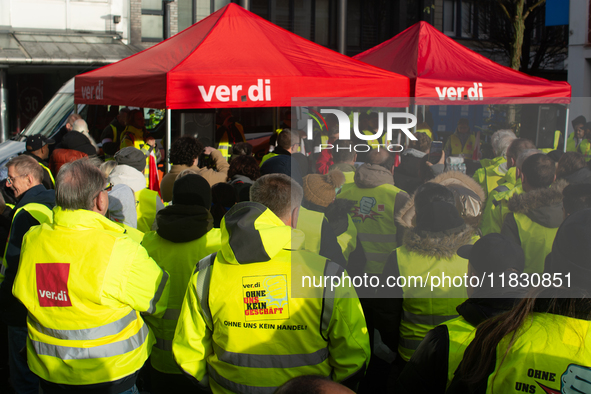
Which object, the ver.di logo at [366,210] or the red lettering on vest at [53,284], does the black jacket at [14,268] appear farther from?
the ver.di logo at [366,210]

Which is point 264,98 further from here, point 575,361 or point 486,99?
point 575,361

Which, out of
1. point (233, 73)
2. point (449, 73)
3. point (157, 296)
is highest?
point (449, 73)

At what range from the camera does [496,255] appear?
203 centimetres

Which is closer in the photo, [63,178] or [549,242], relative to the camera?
[63,178]

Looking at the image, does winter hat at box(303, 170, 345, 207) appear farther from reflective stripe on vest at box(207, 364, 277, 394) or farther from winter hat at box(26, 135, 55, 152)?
winter hat at box(26, 135, 55, 152)

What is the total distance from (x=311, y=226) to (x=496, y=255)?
4.16 feet

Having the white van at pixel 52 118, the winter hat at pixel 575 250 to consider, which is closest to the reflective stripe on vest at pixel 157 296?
the winter hat at pixel 575 250

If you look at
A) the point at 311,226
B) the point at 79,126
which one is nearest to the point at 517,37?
the point at 79,126

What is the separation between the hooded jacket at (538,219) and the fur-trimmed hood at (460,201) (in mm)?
271

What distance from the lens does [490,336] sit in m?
1.52

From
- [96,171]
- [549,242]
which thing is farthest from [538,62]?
[96,171]

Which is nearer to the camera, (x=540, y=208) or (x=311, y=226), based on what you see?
(x=311, y=226)

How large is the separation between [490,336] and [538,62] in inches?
875

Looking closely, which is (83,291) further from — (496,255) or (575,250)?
(575,250)
